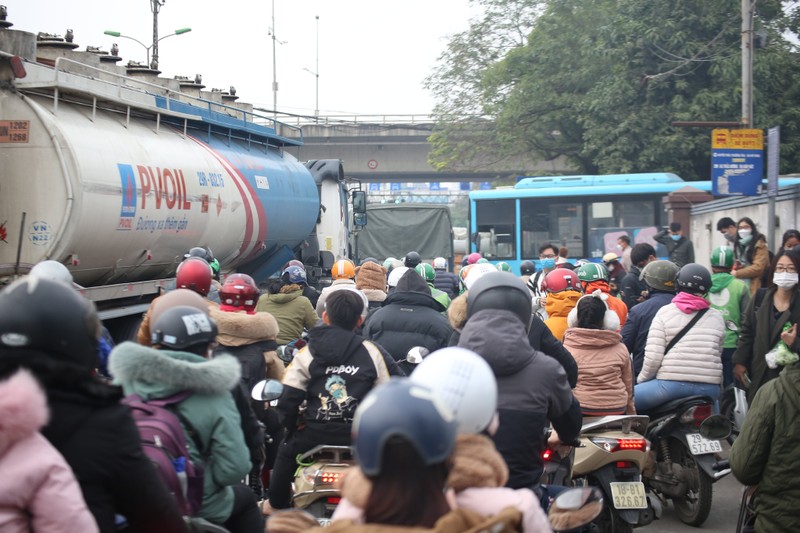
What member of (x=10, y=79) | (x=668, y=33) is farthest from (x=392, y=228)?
(x=10, y=79)

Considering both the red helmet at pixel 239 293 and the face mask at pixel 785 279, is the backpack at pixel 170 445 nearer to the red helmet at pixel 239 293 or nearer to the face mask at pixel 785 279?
the red helmet at pixel 239 293

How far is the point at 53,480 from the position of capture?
2.76 metres

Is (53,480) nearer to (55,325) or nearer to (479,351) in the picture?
(55,325)

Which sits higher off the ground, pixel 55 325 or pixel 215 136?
pixel 215 136

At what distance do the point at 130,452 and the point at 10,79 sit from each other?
284 inches

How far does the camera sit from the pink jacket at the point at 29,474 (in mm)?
2715

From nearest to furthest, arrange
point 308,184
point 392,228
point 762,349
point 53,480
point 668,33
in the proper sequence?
point 53,480, point 762,349, point 308,184, point 668,33, point 392,228

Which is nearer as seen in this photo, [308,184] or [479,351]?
[479,351]

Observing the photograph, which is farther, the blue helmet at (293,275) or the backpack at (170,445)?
the blue helmet at (293,275)

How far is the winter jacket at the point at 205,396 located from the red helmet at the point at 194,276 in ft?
10.1

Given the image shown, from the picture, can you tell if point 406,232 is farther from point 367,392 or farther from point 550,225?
point 367,392

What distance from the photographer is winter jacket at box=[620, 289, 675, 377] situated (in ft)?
27.6

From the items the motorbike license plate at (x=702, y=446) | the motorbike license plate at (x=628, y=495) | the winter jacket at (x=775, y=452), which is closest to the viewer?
the winter jacket at (x=775, y=452)

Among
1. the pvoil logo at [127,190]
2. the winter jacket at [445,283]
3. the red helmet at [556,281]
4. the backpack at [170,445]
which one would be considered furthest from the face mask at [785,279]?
the winter jacket at [445,283]
